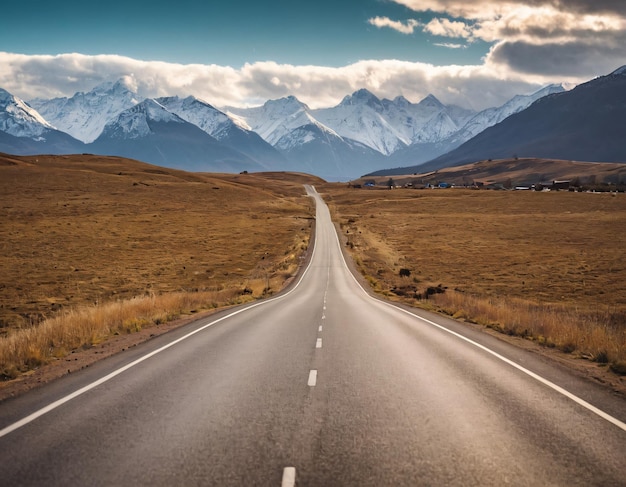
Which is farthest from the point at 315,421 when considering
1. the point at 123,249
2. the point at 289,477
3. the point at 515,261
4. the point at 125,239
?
the point at 125,239

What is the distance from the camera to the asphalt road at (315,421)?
5.62m

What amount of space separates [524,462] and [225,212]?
91.0 meters

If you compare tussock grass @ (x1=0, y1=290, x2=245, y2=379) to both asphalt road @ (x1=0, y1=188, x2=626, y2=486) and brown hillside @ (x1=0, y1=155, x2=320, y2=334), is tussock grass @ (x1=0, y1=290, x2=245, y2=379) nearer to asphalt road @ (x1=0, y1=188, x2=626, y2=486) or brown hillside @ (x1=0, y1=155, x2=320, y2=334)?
asphalt road @ (x1=0, y1=188, x2=626, y2=486)

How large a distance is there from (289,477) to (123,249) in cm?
5123

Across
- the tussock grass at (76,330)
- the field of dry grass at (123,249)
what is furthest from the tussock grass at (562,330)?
the field of dry grass at (123,249)

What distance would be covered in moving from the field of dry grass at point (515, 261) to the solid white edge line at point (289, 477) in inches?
360

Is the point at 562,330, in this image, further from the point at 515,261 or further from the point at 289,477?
the point at 515,261

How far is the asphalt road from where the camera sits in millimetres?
5617

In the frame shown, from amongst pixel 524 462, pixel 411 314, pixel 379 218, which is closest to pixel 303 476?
pixel 524 462

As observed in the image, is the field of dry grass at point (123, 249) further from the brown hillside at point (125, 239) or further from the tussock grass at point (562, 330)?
the tussock grass at point (562, 330)

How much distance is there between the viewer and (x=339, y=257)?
59688mm

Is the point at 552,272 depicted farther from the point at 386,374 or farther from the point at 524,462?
the point at 524,462

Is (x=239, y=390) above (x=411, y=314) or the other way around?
above

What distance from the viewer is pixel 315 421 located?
23.4ft
